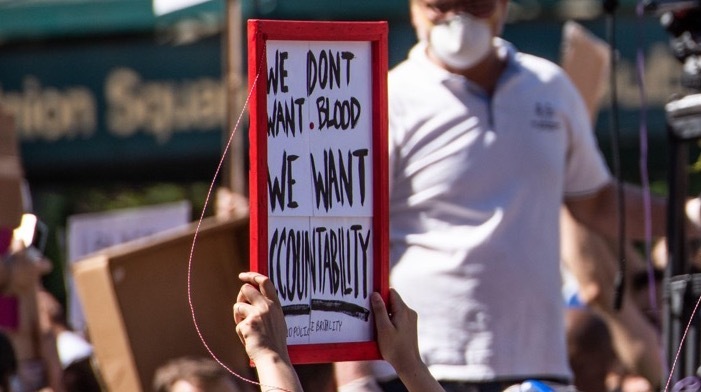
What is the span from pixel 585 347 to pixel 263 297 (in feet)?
9.22

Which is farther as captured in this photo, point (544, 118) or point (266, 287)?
point (544, 118)

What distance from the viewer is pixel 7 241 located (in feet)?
16.3

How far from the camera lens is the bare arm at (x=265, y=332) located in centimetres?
244

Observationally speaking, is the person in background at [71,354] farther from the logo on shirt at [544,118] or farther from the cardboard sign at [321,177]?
the cardboard sign at [321,177]

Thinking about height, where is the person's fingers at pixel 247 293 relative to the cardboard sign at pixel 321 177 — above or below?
below

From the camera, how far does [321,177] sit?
2711 millimetres

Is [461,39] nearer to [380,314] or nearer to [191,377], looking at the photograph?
[380,314]

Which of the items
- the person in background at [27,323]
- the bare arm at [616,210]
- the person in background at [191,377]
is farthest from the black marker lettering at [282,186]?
the person in background at [27,323]

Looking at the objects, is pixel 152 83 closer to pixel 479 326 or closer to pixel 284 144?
pixel 479 326

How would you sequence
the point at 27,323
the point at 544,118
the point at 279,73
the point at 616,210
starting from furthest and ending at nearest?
1. the point at 27,323
2. the point at 616,210
3. the point at 544,118
4. the point at 279,73

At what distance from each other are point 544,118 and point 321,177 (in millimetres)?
1266

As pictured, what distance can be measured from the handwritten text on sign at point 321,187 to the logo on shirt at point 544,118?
114 centimetres

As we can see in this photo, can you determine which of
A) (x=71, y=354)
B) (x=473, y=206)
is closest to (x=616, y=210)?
(x=473, y=206)

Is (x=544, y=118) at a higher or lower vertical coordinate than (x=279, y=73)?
lower
